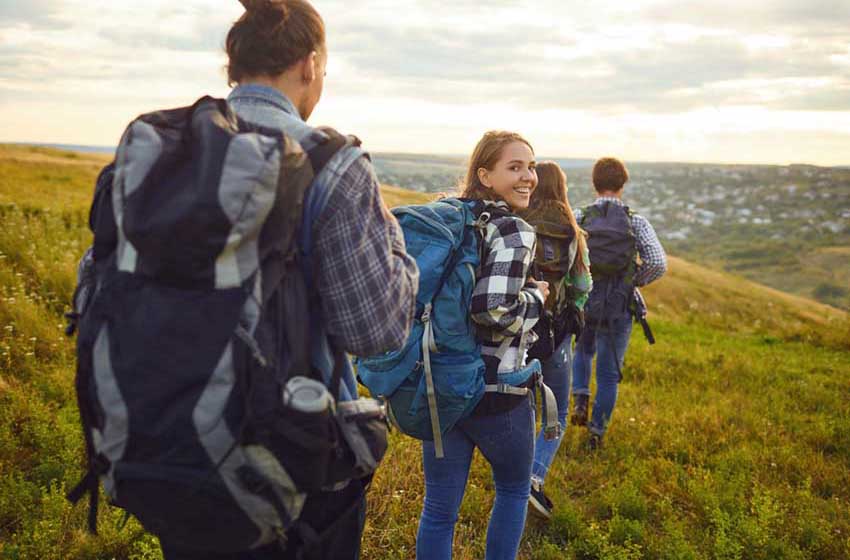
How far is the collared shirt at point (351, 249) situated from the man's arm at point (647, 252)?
4.39 m

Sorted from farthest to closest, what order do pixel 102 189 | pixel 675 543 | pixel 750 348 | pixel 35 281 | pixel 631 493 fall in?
1. pixel 750 348
2. pixel 35 281
3. pixel 631 493
4. pixel 675 543
5. pixel 102 189

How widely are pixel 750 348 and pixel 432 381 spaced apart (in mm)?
12236

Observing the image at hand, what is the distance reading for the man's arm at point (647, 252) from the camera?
578 cm

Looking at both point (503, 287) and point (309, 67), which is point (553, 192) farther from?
point (309, 67)

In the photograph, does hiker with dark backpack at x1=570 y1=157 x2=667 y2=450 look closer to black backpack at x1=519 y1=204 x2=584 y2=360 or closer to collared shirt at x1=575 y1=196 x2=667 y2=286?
collared shirt at x1=575 y1=196 x2=667 y2=286

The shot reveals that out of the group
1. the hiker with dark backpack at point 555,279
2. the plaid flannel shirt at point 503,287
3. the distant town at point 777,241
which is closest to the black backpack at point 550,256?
the hiker with dark backpack at point 555,279

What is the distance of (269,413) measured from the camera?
1656mm

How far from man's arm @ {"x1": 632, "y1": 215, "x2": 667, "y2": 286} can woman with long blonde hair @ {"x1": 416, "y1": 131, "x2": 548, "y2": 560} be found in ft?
8.93

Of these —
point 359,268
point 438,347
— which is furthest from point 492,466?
point 359,268

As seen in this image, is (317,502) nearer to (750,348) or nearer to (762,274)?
(750,348)

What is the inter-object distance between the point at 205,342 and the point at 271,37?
0.96m

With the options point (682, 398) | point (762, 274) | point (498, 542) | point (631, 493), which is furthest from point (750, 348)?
point (762, 274)

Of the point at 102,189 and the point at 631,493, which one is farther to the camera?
the point at 631,493

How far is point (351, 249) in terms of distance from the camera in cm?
181
